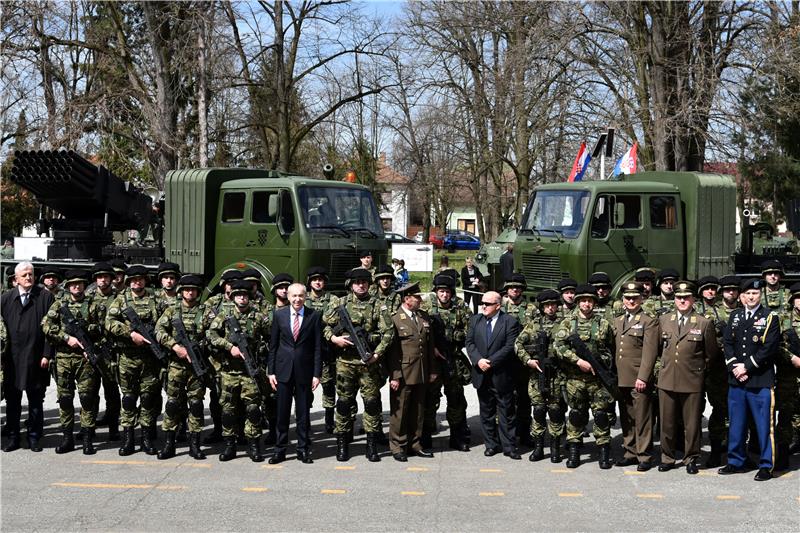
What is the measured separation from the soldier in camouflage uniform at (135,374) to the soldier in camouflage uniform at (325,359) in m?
1.67

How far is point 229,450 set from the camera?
9.13 meters

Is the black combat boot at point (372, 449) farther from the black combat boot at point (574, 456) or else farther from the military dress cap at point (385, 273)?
the military dress cap at point (385, 273)

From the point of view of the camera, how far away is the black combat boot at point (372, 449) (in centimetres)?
913

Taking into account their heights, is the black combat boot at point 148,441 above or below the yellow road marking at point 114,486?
above

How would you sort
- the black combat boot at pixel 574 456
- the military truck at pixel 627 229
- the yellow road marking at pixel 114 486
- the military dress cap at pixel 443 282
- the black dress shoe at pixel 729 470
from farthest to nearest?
the military truck at pixel 627 229 < the military dress cap at pixel 443 282 < the black combat boot at pixel 574 456 < the black dress shoe at pixel 729 470 < the yellow road marking at pixel 114 486

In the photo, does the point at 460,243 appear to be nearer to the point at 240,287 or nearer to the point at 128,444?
the point at 240,287

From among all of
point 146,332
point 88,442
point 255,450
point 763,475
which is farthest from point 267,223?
point 763,475

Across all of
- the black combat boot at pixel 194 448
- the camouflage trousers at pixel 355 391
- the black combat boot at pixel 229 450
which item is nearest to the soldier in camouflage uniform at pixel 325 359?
the camouflage trousers at pixel 355 391

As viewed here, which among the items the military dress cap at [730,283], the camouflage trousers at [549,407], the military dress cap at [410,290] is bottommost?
the camouflage trousers at [549,407]

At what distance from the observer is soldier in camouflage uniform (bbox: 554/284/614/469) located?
886cm

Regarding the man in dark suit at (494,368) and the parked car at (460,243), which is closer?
the man in dark suit at (494,368)

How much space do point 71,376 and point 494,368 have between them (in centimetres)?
412

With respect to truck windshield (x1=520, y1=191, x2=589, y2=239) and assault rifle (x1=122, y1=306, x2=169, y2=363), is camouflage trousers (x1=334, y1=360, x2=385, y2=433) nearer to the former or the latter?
assault rifle (x1=122, y1=306, x2=169, y2=363)

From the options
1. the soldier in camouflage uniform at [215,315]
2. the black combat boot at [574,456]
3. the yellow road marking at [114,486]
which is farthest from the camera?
the soldier in camouflage uniform at [215,315]
